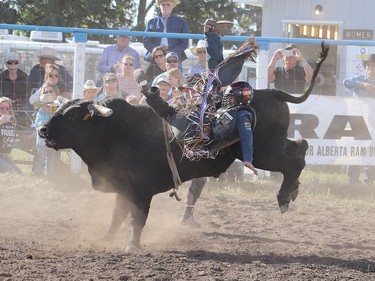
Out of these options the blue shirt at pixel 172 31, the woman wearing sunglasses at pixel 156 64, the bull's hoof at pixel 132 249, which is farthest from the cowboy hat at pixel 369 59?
the bull's hoof at pixel 132 249

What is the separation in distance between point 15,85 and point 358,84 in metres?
4.72

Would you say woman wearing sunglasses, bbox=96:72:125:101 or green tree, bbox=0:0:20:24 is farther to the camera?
green tree, bbox=0:0:20:24

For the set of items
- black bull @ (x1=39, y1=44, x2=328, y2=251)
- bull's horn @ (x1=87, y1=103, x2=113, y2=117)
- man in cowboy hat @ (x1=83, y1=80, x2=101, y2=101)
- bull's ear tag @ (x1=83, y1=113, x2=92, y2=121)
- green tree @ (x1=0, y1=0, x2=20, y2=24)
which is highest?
green tree @ (x1=0, y1=0, x2=20, y2=24)

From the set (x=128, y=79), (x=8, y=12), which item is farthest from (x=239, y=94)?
(x=8, y=12)

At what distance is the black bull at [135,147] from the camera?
6.98m

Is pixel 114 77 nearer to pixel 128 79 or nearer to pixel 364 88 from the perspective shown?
pixel 128 79

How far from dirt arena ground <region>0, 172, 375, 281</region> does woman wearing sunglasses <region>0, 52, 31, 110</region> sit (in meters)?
1.39

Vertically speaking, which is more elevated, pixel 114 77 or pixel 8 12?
pixel 8 12

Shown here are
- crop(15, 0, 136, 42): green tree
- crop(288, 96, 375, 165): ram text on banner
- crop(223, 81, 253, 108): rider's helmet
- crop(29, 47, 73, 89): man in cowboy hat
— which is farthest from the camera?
crop(15, 0, 136, 42): green tree

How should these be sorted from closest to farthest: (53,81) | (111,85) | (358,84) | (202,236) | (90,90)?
(202,236) < (111,85) < (90,90) < (53,81) < (358,84)

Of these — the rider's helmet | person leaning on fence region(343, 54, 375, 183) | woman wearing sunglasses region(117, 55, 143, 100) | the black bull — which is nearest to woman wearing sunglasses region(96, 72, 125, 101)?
woman wearing sunglasses region(117, 55, 143, 100)

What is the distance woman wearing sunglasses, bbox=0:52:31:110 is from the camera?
11.5 m

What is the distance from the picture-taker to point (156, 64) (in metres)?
11.0

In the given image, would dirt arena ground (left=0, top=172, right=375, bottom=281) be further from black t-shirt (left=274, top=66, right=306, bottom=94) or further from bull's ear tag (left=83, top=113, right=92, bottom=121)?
black t-shirt (left=274, top=66, right=306, bottom=94)
